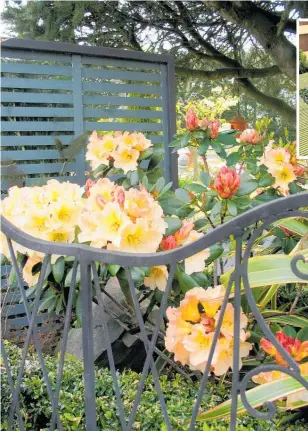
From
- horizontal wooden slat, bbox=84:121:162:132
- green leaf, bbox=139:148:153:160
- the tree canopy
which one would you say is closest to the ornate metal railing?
green leaf, bbox=139:148:153:160

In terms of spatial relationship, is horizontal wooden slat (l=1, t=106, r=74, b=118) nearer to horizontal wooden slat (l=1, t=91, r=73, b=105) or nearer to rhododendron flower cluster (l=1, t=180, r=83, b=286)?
horizontal wooden slat (l=1, t=91, r=73, b=105)

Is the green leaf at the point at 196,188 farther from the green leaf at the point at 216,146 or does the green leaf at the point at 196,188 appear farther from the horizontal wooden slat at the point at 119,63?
the horizontal wooden slat at the point at 119,63

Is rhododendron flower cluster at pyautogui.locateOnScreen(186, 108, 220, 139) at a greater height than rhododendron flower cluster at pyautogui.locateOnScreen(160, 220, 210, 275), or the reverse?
rhododendron flower cluster at pyautogui.locateOnScreen(186, 108, 220, 139)

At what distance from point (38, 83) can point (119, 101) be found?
478 mm

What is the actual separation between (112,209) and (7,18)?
2.67m

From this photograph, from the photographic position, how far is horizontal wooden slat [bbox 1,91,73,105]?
2732 mm

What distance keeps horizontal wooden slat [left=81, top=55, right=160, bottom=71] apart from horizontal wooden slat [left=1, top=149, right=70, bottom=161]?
508 mm

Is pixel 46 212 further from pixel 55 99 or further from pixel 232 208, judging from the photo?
pixel 55 99

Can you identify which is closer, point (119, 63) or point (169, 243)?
point (169, 243)

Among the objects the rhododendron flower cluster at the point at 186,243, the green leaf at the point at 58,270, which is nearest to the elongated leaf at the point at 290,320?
the rhododendron flower cluster at the point at 186,243

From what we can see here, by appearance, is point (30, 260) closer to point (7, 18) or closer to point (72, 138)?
point (72, 138)

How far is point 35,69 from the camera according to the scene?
2.76m

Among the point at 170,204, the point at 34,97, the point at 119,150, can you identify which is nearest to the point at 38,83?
the point at 34,97

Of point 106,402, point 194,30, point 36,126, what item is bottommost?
point 106,402
